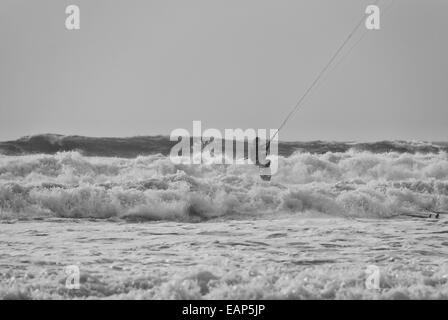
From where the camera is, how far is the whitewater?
7.05m

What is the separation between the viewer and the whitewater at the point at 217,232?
7.05m

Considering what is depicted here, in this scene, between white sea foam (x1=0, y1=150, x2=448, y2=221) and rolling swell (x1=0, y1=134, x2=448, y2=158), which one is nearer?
white sea foam (x1=0, y1=150, x2=448, y2=221)

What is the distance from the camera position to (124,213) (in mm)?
12406

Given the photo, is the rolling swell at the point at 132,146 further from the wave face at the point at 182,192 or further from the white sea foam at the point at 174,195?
the white sea foam at the point at 174,195

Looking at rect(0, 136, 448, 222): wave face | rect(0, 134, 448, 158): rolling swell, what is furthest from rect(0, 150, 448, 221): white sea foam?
rect(0, 134, 448, 158): rolling swell

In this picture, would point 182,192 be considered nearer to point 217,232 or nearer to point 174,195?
point 174,195

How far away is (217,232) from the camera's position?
34.7ft

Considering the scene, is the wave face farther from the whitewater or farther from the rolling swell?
the rolling swell

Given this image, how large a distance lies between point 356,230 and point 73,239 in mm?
4793

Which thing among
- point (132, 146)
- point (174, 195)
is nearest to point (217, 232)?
point (174, 195)
